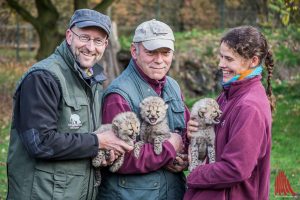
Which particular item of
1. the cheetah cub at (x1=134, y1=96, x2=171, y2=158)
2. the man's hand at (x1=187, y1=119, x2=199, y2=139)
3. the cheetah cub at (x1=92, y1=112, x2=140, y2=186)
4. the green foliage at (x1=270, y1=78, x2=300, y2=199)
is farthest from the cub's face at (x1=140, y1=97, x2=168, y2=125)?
the green foliage at (x1=270, y1=78, x2=300, y2=199)

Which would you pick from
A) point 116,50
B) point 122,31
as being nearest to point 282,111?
point 116,50

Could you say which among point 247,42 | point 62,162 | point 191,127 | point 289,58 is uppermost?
point 289,58

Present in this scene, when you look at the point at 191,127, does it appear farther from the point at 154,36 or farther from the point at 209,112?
the point at 154,36

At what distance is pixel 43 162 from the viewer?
14.7 ft

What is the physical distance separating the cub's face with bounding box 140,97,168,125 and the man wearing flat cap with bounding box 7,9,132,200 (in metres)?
0.31

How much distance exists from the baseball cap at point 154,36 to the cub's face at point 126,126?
1.91 ft

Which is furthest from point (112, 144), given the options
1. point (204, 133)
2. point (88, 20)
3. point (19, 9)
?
point (19, 9)

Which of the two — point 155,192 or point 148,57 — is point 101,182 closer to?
point 155,192

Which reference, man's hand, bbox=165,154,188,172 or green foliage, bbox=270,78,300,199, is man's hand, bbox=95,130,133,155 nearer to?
man's hand, bbox=165,154,188,172

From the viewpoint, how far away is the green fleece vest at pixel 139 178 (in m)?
4.78

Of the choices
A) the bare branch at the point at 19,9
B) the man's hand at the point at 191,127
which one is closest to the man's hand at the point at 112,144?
the man's hand at the point at 191,127

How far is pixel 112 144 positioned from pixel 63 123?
40 centimetres

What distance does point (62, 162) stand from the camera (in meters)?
4.54

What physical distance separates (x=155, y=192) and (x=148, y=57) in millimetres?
1065
